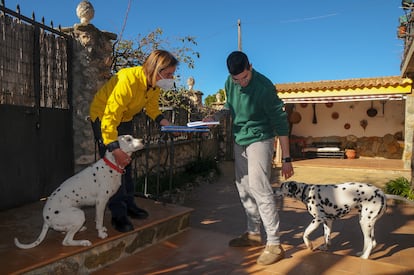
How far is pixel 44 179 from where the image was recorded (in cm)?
433

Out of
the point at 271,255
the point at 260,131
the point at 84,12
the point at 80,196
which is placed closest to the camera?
the point at 80,196

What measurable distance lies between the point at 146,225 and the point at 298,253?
1.45 metres

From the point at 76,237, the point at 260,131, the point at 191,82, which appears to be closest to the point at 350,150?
the point at 191,82

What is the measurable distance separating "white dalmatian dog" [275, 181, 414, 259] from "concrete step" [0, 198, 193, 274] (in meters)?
1.40

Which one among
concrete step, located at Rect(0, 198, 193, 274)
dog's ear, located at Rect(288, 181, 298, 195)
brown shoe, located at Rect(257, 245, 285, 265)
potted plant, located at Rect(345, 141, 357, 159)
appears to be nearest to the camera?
concrete step, located at Rect(0, 198, 193, 274)

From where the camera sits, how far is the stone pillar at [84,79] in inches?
187

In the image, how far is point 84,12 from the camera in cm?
471

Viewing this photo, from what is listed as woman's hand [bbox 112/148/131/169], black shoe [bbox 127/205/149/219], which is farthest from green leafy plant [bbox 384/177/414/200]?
woman's hand [bbox 112/148/131/169]

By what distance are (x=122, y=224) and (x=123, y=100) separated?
1146 millimetres

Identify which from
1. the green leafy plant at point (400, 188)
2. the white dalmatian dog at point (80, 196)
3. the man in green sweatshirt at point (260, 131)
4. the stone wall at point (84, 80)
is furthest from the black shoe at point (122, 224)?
the green leafy plant at point (400, 188)

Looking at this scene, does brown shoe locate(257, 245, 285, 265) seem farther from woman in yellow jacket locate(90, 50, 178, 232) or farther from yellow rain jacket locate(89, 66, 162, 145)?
yellow rain jacket locate(89, 66, 162, 145)

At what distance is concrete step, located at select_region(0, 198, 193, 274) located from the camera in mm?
2373

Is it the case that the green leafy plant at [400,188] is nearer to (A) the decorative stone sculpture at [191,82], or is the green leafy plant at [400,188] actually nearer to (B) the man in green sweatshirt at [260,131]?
(B) the man in green sweatshirt at [260,131]

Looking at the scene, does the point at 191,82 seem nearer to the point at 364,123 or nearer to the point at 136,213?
the point at 364,123
